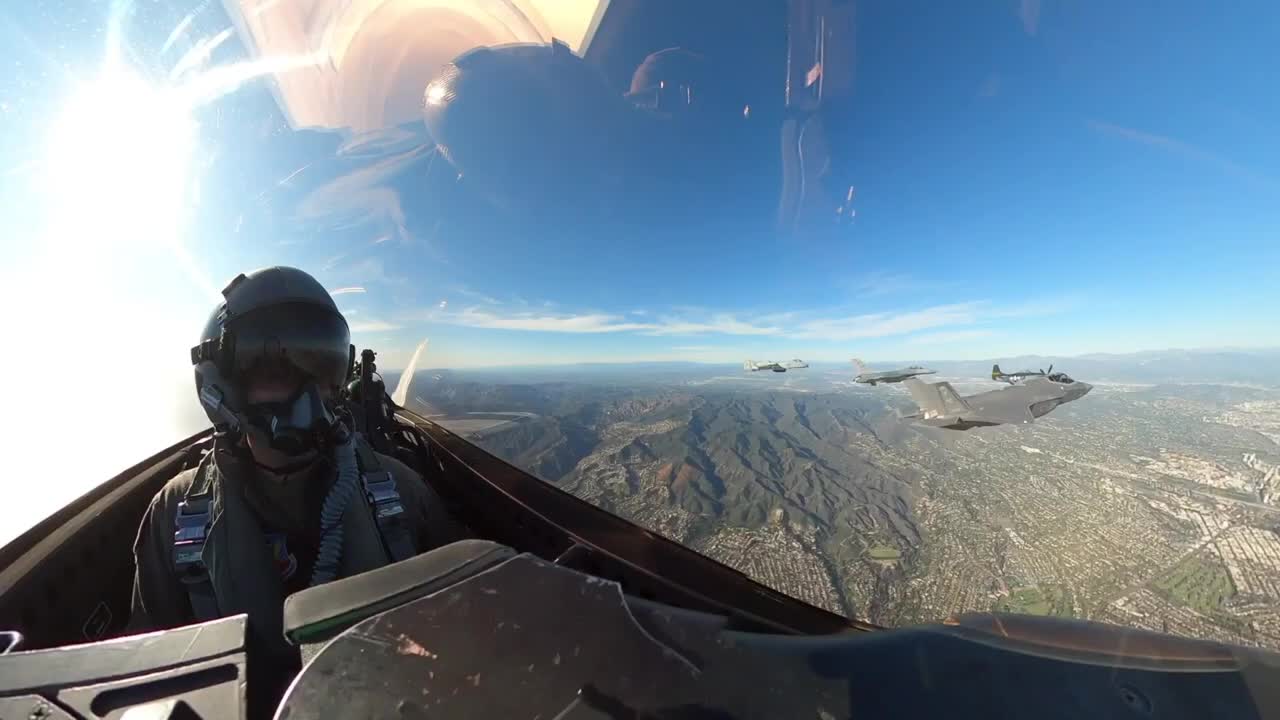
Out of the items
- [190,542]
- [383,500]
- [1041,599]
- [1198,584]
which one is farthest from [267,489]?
[1198,584]

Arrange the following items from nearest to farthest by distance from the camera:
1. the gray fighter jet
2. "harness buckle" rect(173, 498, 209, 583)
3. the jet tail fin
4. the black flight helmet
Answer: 1. "harness buckle" rect(173, 498, 209, 583)
2. the black flight helmet
3. the gray fighter jet
4. the jet tail fin

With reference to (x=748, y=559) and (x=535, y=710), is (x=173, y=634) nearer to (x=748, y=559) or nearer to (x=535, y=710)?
(x=535, y=710)

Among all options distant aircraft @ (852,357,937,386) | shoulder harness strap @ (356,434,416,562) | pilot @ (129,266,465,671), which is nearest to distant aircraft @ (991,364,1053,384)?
distant aircraft @ (852,357,937,386)

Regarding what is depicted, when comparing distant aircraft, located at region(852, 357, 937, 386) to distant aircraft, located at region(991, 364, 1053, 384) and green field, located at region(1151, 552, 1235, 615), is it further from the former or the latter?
green field, located at region(1151, 552, 1235, 615)

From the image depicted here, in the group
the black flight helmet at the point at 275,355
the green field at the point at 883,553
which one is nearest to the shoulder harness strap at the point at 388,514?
the black flight helmet at the point at 275,355

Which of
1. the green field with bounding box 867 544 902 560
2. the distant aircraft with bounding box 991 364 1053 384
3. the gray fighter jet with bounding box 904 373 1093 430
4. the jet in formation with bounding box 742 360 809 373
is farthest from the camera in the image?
the jet in formation with bounding box 742 360 809 373
